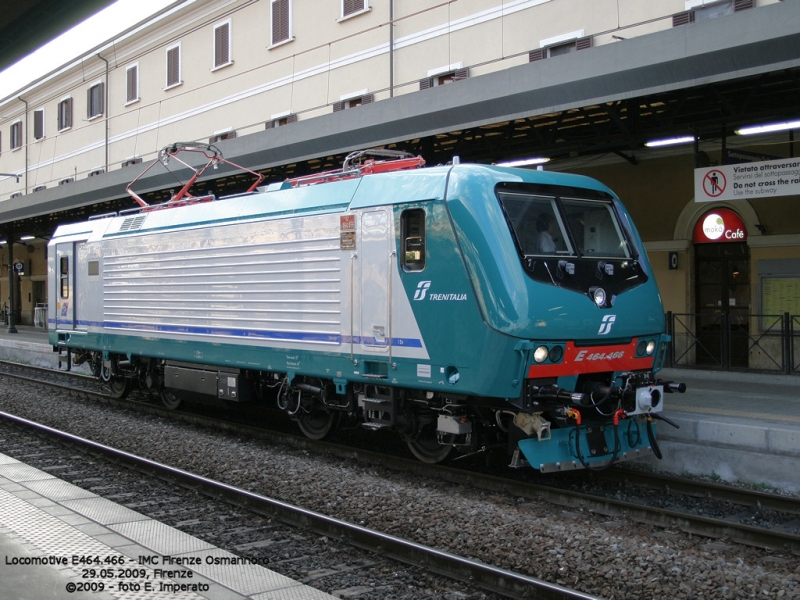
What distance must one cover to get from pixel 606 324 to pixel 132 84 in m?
25.6

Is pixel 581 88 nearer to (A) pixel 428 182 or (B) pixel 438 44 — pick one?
(A) pixel 428 182

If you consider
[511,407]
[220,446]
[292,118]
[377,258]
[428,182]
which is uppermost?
[292,118]

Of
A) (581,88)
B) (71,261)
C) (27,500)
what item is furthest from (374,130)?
(27,500)

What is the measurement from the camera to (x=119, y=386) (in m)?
14.5

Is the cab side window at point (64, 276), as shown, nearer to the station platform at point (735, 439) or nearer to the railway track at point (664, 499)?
the railway track at point (664, 499)

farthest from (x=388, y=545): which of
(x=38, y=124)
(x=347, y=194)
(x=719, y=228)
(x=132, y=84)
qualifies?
(x=38, y=124)

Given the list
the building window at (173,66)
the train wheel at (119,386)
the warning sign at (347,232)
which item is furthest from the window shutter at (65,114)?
the warning sign at (347,232)

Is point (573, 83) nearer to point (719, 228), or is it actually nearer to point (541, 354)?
point (541, 354)

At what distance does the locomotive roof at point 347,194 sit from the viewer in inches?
296

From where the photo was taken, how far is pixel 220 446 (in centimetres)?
1014

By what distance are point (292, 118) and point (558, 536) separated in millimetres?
17705

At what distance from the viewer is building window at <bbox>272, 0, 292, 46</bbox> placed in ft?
70.9

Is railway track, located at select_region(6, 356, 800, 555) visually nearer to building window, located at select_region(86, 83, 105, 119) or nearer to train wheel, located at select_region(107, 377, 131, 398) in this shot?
train wheel, located at select_region(107, 377, 131, 398)

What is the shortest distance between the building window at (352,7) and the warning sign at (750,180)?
423 inches
